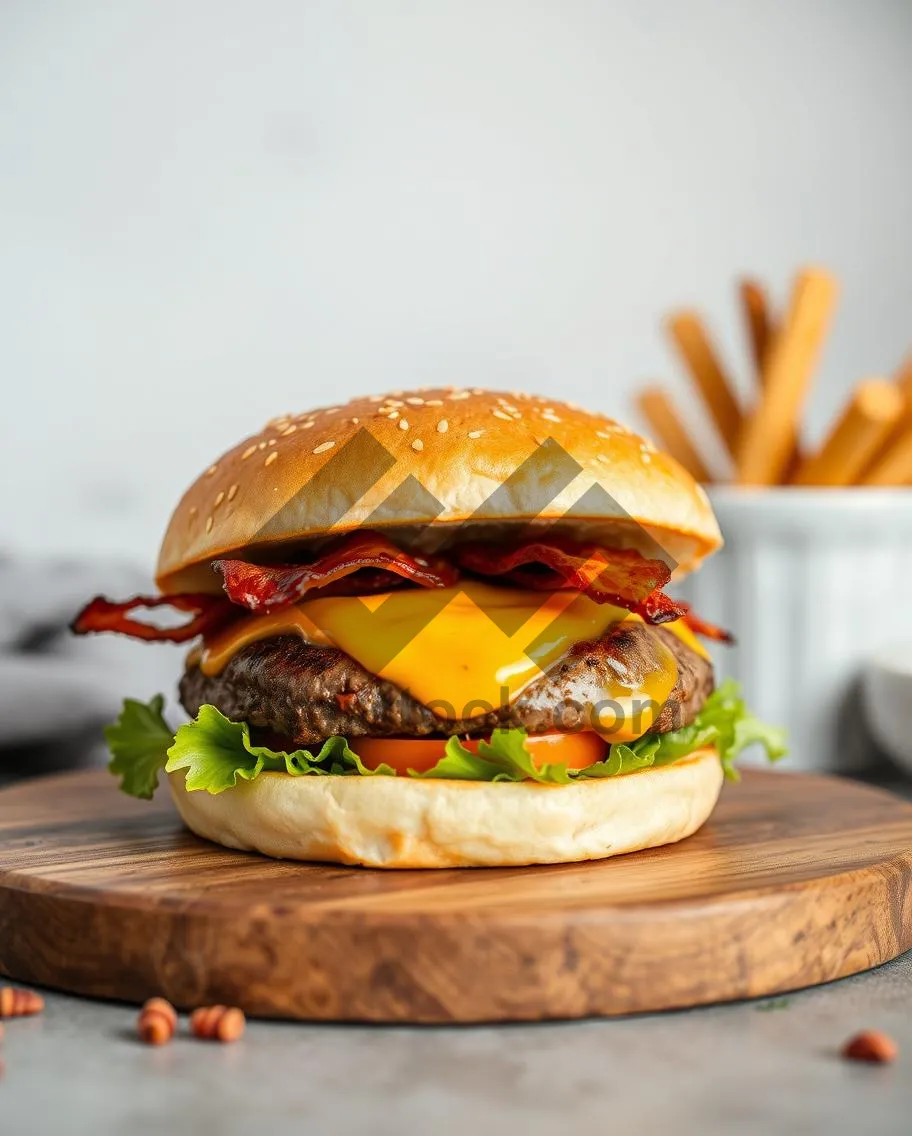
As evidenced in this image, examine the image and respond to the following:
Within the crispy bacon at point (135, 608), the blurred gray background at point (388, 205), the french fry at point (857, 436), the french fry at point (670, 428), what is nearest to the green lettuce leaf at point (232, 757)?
the crispy bacon at point (135, 608)

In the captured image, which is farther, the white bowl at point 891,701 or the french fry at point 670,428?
the french fry at point 670,428

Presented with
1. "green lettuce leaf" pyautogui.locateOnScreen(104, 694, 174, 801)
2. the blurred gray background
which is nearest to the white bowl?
"green lettuce leaf" pyautogui.locateOnScreen(104, 694, 174, 801)

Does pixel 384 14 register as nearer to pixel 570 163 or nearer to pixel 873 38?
pixel 570 163

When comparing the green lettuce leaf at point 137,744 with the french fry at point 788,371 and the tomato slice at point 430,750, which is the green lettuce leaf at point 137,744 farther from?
the french fry at point 788,371

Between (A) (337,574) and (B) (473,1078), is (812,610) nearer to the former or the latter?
(A) (337,574)

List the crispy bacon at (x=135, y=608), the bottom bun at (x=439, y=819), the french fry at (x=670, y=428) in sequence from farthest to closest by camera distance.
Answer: the french fry at (x=670, y=428) → the crispy bacon at (x=135, y=608) → the bottom bun at (x=439, y=819)

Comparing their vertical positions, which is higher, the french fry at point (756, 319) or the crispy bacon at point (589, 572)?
the french fry at point (756, 319)

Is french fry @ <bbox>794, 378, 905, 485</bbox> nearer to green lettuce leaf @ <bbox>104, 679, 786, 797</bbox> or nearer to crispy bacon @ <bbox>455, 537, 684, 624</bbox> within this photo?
green lettuce leaf @ <bbox>104, 679, 786, 797</bbox>
